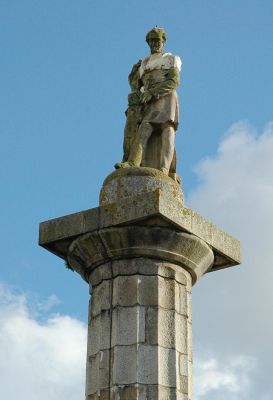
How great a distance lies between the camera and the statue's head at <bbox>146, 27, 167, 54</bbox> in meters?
13.1

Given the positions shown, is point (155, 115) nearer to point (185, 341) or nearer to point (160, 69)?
point (160, 69)

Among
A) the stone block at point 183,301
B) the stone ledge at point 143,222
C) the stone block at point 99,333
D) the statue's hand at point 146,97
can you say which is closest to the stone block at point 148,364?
the stone block at point 99,333

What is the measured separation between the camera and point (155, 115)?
12.6 m

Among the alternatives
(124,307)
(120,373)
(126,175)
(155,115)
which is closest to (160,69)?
(155,115)

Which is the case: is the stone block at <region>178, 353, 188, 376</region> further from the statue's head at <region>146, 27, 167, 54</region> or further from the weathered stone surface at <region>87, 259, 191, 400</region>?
the statue's head at <region>146, 27, 167, 54</region>

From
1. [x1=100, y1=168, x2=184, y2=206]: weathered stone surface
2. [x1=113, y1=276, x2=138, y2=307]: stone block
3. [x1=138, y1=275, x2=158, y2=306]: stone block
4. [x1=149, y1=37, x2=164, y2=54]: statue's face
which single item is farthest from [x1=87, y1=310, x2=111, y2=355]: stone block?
[x1=149, y1=37, x2=164, y2=54]: statue's face

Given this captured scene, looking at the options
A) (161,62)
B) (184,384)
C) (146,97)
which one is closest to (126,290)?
(184,384)

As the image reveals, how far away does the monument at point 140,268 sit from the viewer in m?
10.8

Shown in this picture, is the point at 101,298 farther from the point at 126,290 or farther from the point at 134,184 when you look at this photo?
the point at 134,184

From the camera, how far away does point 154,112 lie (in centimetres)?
1258

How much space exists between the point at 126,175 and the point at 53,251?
133cm

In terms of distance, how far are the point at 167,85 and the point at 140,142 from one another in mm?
893

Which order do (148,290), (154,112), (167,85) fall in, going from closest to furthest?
(148,290), (154,112), (167,85)

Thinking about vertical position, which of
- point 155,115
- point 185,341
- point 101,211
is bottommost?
point 185,341
